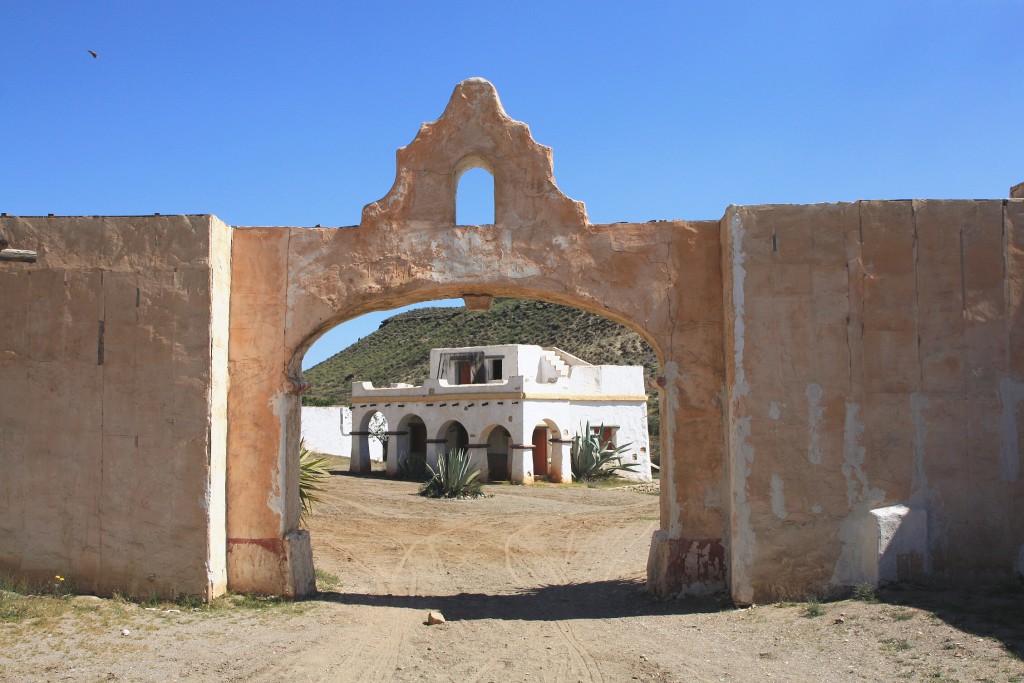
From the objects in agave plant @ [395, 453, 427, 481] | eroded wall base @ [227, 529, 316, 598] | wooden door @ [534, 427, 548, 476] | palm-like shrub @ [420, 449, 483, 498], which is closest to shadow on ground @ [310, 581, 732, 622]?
eroded wall base @ [227, 529, 316, 598]

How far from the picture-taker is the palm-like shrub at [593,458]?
86.1ft

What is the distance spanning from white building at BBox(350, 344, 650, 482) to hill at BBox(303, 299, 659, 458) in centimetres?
973

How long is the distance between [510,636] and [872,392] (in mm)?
3960

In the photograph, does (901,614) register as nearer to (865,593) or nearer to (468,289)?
(865,593)

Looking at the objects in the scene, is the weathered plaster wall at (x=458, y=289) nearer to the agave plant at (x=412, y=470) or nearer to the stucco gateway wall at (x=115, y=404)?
the stucco gateway wall at (x=115, y=404)

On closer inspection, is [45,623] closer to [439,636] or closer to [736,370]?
[439,636]

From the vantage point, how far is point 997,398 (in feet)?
26.2

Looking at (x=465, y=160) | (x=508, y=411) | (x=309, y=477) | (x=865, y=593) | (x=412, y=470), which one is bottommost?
(x=412, y=470)

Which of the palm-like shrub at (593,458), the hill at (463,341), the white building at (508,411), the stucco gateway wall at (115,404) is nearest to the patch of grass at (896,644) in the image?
the stucco gateway wall at (115,404)

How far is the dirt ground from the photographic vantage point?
20.2 ft

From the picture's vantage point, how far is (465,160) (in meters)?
9.06

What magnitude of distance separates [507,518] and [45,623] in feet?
34.2

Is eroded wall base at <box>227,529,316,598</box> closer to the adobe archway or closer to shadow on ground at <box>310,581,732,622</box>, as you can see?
the adobe archway

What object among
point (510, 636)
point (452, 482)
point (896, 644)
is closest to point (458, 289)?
point (510, 636)
